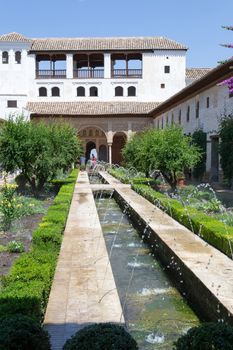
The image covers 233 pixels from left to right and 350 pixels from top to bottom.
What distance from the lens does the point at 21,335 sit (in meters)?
3.34

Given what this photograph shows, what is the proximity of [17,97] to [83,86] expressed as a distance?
5.97 meters

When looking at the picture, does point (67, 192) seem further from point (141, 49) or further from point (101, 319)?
point (141, 49)

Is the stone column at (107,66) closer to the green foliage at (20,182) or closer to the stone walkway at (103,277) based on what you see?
the green foliage at (20,182)

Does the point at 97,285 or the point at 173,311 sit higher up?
the point at 97,285

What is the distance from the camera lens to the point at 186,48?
42531mm

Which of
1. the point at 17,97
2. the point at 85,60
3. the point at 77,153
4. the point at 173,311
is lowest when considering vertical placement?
the point at 173,311

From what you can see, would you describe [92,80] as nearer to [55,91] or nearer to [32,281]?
[55,91]

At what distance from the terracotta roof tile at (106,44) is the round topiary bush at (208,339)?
40.8 metres

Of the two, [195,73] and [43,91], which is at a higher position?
[195,73]

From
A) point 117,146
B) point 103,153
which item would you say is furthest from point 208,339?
point 103,153

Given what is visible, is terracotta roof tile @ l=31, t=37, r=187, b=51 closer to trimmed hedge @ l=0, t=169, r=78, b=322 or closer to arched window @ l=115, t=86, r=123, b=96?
arched window @ l=115, t=86, r=123, b=96

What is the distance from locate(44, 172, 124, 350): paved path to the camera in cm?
492

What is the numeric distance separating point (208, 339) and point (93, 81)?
4173 centimetres

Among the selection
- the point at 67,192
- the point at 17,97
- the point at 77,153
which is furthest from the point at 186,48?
the point at 67,192
